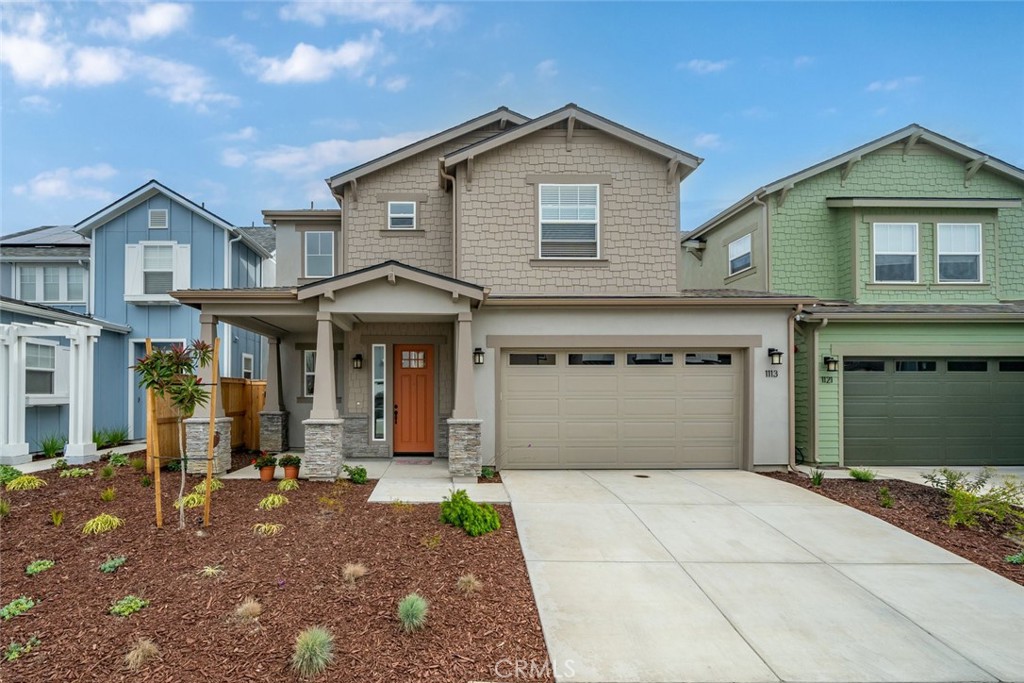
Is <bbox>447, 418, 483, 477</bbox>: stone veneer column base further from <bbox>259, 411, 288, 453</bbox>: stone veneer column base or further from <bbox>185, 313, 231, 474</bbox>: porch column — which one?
<bbox>259, 411, 288, 453</bbox>: stone veneer column base

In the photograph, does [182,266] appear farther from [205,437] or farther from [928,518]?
[928,518]

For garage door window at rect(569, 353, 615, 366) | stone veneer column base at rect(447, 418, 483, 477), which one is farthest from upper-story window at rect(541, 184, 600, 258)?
stone veneer column base at rect(447, 418, 483, 477)

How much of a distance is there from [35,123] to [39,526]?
34.0ft

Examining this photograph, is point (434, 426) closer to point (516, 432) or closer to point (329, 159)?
point (516, 432)

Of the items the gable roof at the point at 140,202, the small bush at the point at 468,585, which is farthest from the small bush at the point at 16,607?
the gable roof at the point at 140,202

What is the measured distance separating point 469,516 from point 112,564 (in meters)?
3.36

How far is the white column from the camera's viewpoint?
8.23 m

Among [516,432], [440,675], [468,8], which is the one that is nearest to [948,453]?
[516,432]

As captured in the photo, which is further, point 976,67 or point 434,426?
point 976,67

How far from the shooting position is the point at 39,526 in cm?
562

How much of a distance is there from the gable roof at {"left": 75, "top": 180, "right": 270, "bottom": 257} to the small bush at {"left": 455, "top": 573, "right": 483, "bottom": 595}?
1237 cm

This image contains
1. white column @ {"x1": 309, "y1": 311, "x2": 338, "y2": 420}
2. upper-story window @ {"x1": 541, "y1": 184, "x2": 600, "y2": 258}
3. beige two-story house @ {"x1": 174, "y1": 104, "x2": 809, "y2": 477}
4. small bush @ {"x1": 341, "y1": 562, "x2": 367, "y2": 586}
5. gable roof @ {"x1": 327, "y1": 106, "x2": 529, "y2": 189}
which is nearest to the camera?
small bush @ {"x1": 341, "y1": 562, "x2": 367, "y2": 586}

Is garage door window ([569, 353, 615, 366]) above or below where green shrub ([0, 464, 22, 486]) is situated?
above

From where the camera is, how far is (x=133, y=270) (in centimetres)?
1294
